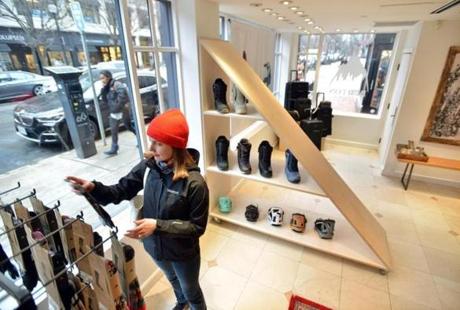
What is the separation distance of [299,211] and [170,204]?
1957 mm

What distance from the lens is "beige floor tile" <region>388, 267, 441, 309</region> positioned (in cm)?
190

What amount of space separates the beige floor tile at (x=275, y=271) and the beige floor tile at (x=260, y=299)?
2.2 inches

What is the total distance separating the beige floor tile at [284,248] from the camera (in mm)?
2324

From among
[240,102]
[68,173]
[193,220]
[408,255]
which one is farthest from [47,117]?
[408,255]

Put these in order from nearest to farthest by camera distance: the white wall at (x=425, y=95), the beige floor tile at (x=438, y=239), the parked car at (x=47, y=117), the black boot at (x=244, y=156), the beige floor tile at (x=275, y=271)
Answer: the parked car at (x=47, y=117) → the beige floor tile at (x=275, y=271) → the black boot at (x=244, y=156) → the beige floor tile at (x=438, y=239) → the white wall at (x=425, y=95)

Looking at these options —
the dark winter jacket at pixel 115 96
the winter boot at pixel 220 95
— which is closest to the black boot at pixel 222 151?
the winter boot at pixel 220 95

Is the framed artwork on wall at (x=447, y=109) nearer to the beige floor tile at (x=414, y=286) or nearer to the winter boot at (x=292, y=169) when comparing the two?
the beige floor tile at (x=414, y=286)

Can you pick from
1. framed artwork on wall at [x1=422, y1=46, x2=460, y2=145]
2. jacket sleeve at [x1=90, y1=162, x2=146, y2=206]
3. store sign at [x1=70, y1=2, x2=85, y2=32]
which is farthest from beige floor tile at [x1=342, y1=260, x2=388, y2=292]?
store sign at [x1=70, y1=2, x2=85, y2=32]

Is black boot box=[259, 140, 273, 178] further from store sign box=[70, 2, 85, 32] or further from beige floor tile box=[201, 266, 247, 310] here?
store sign box=[70, 2, 85, 32]

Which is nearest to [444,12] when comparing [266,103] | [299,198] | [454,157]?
[454,157]

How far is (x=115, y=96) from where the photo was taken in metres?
1.90

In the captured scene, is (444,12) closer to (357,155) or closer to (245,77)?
(245,77)

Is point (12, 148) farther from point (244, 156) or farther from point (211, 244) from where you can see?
point (211, 244)

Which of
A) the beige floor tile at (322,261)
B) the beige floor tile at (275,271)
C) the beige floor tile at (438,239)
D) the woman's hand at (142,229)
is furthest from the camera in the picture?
the beige floor tile at (438,239)
